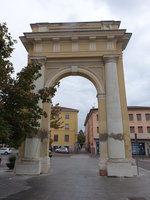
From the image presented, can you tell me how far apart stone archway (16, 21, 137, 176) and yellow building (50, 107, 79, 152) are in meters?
33.6

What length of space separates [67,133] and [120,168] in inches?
1483

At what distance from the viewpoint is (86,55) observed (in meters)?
11.6

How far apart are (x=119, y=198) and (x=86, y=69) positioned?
8066 millimetres

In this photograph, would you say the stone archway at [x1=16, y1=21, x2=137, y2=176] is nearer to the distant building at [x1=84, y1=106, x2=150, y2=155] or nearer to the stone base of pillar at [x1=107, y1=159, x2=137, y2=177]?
the stone base of pillar at [x1=107, y1=159, x2=137, y2=177]

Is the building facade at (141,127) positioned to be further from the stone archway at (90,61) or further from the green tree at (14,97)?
the green tree at (14,97)

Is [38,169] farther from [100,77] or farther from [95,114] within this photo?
[95,114]

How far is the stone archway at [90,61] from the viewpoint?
10320 mm

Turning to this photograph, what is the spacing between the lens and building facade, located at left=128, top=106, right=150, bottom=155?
120 ft

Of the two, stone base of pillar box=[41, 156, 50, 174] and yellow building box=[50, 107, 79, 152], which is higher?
yellow building box=[50, 107, 79, 152]

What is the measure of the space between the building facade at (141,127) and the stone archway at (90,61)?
2830cm

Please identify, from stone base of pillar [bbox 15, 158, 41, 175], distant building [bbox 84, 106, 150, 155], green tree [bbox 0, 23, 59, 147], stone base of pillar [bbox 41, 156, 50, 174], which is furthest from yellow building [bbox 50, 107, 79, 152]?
green tree [bbox 0, 23, 59, 147]

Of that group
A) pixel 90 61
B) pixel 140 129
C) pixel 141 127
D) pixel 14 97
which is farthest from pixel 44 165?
pixel 141 127

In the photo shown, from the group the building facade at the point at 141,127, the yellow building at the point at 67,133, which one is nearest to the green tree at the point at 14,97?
the building facade at the point at 141,127

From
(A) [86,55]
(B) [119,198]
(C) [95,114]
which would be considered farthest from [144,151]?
(B) [119,198]
